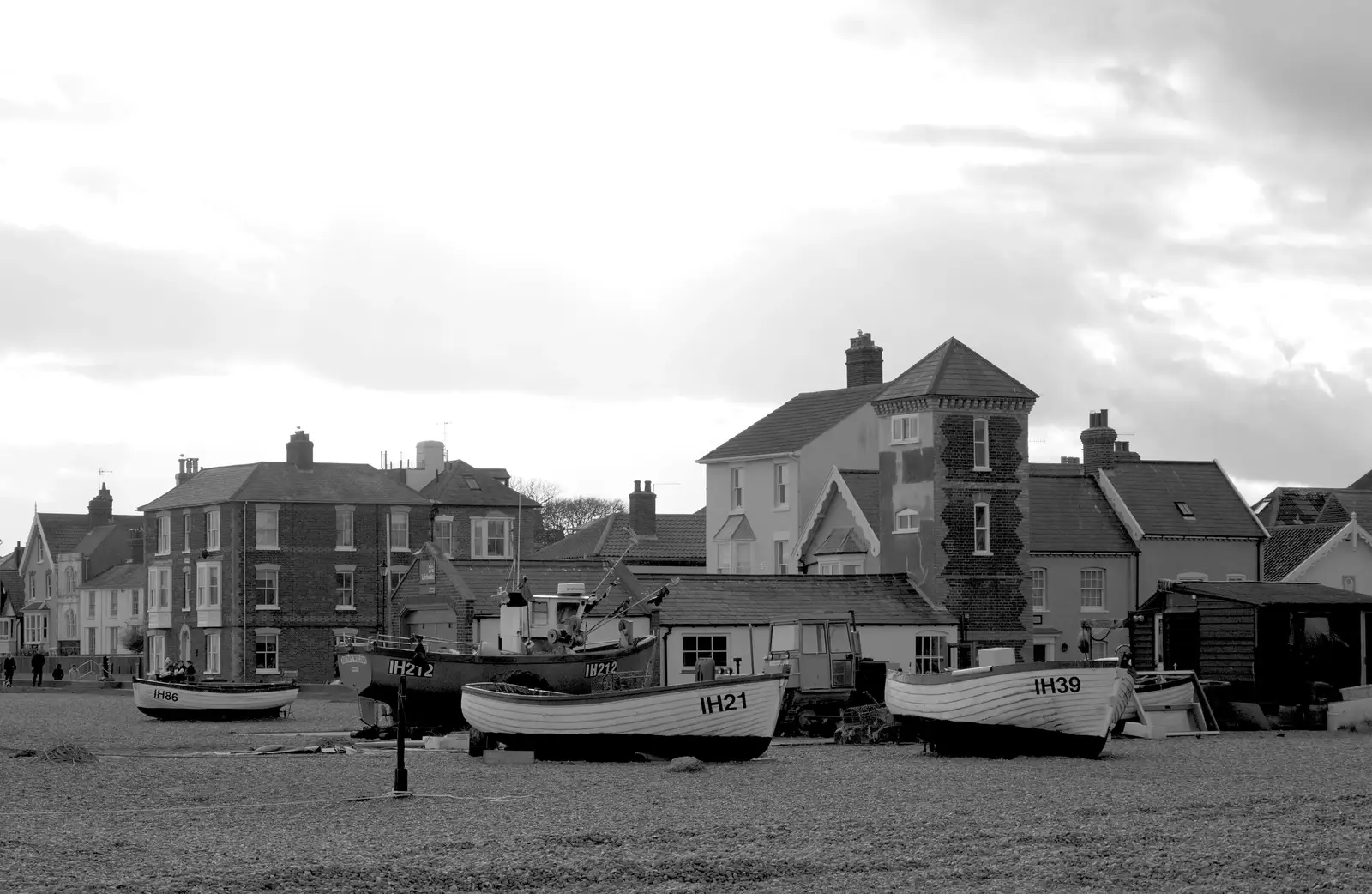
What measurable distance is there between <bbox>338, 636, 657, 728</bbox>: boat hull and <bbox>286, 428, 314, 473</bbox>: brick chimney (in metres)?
47.3

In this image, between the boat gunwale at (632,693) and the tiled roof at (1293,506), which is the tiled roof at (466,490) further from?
the boat gunwale at (632,693)

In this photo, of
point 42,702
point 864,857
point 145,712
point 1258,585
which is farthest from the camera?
point 42,702

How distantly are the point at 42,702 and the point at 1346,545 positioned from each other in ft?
158

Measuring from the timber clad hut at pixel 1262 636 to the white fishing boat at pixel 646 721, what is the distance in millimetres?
15789

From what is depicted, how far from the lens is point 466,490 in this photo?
Answer: 295ft

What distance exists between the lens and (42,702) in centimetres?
6219

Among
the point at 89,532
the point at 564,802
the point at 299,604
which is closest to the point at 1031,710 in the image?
the point at 564,802

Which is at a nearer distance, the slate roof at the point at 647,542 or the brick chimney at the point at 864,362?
the brick chimney at the point at 864,362

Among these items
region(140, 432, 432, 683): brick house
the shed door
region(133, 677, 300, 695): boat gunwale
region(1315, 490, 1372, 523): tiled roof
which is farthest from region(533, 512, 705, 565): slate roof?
the shed door

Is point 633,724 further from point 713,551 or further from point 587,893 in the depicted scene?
point 713,551

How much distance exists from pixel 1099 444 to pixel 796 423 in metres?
12.1

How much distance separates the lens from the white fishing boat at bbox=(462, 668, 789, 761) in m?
30.5

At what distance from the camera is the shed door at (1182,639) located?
44.8 meters

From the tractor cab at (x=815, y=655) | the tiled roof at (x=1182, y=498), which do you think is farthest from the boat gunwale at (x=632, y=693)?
the tiled roof at (x=1182, y=498)
